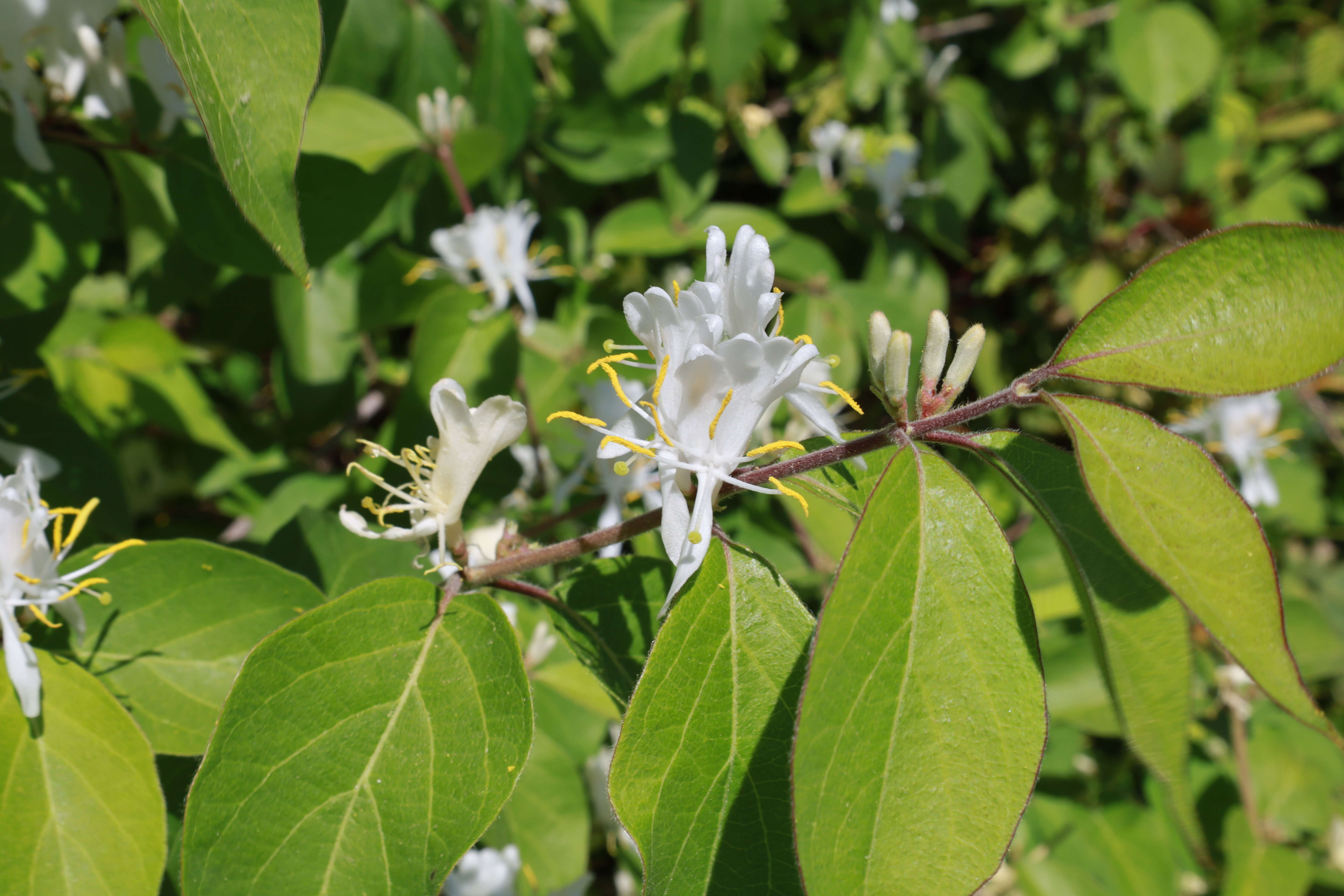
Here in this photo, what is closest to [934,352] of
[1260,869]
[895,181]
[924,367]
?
[924,367]

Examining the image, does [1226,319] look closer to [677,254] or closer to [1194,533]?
[1194,533]

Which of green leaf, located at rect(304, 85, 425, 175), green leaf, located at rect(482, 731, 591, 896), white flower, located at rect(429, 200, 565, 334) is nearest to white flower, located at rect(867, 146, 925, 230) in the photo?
white flower, located at rect(429, 200, 565, 334)

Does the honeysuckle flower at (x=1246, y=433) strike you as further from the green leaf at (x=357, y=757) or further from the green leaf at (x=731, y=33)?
the green leaf at (x=357, y=757)

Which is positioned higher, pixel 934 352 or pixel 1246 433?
pixel 934 352

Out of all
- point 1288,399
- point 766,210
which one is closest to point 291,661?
point 766,210

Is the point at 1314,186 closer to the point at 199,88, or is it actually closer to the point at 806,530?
the point at 806,530

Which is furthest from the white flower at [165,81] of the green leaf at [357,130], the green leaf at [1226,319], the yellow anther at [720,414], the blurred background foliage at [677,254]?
the green leaf at [1226,319]
